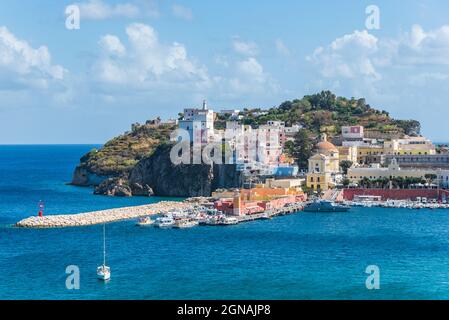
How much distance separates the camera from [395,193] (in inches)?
1661

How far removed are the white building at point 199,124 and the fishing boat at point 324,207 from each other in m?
14.1

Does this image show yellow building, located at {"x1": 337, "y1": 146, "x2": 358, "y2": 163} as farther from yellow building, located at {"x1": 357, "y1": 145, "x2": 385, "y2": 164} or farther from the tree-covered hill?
the tree-covered hill

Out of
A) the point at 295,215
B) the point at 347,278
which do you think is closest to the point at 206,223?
the point at 295,215

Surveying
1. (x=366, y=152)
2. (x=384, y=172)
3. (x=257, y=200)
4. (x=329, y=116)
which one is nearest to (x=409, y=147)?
(x=366, y=152)

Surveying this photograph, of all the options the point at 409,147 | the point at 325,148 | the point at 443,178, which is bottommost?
the point at 443,178

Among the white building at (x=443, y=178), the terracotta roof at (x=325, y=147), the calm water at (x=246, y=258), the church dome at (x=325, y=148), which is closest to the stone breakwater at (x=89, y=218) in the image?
the calm water at (x=246, y=258)

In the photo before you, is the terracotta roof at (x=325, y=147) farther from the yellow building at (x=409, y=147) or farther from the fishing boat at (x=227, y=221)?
the fishing boat at (x=227, y=221)

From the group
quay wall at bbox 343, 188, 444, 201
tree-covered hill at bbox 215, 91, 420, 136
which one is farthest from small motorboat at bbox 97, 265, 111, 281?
tree-covered hill at bbox 215, 91, 420, 136

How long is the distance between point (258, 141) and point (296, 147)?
2947mm

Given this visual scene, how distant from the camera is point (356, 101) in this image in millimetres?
71000

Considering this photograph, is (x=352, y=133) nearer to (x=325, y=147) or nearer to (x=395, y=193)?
(x=325, y=147)

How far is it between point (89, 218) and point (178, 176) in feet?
46.7

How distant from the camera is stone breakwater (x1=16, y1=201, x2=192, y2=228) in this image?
32.3m
